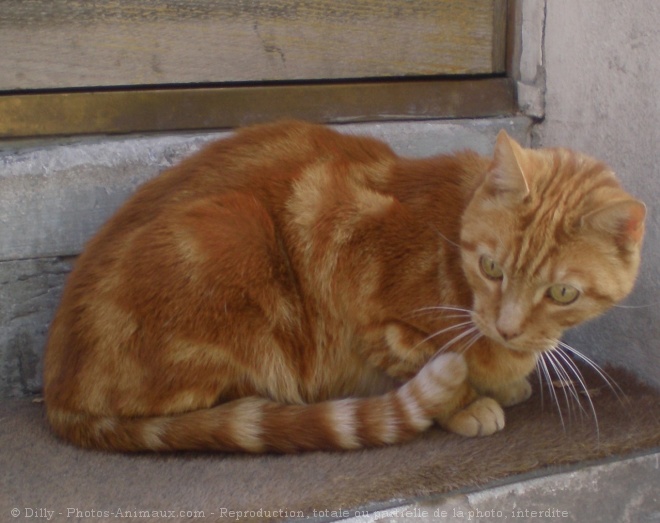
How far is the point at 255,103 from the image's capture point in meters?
2.93

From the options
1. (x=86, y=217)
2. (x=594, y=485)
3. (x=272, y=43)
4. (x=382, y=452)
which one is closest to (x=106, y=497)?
(x=382, y=452)

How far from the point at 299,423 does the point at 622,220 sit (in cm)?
101

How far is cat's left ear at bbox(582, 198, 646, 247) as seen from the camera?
1910 millimetres

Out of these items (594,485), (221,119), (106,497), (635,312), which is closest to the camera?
(106,497)

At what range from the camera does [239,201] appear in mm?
2293

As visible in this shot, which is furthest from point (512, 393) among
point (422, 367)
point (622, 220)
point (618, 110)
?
point (618, 110)

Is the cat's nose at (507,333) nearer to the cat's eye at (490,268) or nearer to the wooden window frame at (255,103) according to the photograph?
the cat's eye at (490,268)

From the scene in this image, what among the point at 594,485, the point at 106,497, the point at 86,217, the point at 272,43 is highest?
the point at 272,43

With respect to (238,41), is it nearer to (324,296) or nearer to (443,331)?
(324,296)

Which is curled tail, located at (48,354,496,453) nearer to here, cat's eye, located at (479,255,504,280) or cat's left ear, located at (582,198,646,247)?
cat's eye, located at (479,255,504,280)

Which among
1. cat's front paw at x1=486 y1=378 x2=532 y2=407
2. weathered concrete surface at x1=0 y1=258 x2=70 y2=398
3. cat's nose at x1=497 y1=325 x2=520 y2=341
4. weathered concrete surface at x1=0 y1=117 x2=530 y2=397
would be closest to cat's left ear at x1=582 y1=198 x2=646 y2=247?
cat's nose at x1=497 y1=325 x2=520 y2=341

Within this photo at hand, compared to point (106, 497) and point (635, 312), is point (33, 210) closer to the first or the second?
point (106, 497)

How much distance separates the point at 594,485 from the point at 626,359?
671mm

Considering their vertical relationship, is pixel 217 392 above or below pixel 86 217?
below
